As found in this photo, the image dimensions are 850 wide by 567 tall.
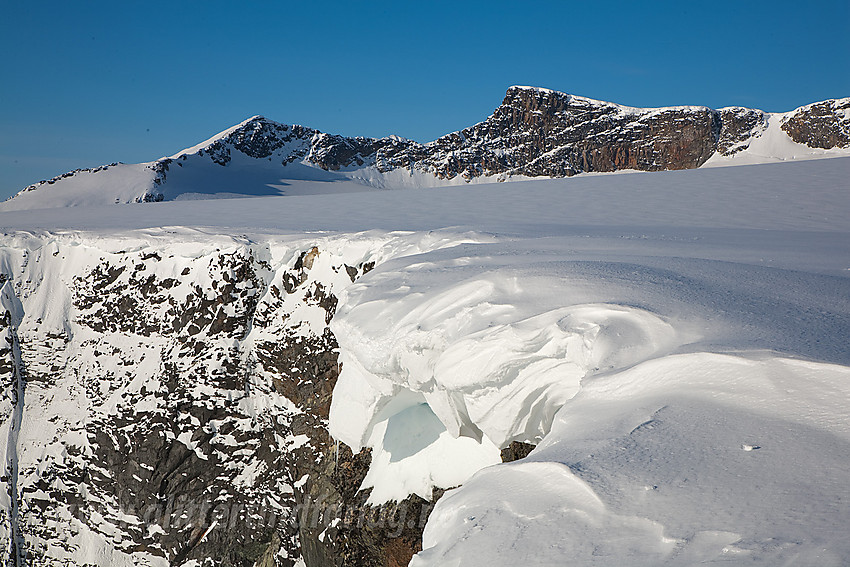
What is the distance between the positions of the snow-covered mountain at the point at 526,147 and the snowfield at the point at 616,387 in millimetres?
67046

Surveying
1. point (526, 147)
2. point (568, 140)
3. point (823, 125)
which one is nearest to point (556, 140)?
point (568, 140)

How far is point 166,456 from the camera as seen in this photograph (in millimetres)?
8078

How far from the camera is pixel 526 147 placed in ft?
340

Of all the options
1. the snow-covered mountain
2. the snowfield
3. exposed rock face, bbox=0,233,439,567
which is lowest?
exposed rock face, bbox=0,233,439,567

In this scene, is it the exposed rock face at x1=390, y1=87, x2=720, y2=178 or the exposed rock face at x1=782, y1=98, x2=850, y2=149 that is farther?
the exposed rock face at x1=390, y1=87, x2=720, y2=178

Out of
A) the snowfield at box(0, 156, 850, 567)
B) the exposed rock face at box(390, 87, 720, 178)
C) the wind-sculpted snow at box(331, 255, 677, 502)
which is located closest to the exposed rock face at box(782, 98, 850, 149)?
the exposed rock face at box(390, 87, 720, 178)

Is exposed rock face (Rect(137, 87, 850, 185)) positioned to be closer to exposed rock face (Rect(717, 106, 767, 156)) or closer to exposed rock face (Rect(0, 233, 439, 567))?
exposed rock face (Rect(717, 106, 767, 156))

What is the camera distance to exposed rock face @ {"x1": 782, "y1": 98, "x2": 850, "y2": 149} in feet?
266

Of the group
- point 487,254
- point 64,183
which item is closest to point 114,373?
point 487,254

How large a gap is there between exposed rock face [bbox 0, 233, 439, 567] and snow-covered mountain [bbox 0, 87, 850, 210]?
202 ft

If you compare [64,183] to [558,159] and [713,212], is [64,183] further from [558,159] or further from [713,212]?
[558,159]

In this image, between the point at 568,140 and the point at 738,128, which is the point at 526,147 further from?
the point at 738,128

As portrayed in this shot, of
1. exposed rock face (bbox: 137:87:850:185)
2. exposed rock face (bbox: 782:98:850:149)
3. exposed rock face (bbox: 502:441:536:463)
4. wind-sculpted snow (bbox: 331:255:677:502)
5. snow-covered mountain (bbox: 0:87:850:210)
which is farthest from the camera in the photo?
exposed rock face (bbox: 137:87:850:185)

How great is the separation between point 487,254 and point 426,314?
44.9 inches
